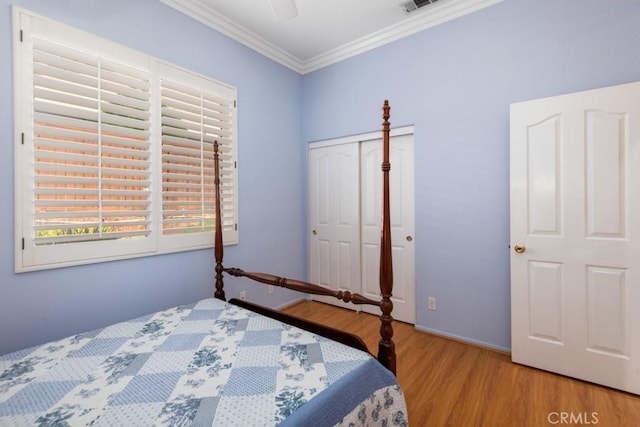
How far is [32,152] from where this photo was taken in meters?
1.73

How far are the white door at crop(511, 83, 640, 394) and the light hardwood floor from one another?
0.14 m

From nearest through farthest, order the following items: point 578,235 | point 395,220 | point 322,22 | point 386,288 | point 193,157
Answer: point 386,288
point 578,235
point 193,157
point 322,22
point 395,220

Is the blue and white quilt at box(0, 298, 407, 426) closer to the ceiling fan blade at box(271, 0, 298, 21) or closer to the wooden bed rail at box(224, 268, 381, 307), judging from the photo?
the wooden bed rail at box(224, 268, 381, 307)

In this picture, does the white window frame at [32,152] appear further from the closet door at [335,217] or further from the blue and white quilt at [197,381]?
the closet door at [335,217]

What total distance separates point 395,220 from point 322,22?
6.91ft

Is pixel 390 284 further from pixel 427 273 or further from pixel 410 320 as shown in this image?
pixel 410 320

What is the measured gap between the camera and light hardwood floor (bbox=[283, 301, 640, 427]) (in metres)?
1.66

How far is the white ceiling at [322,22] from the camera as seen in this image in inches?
99.9

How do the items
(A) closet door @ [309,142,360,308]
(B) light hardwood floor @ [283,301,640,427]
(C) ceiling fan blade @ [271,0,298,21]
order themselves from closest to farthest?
(C) ceiling fan blade @ [271,0,298,21] < (B) light hardwood floor @ [283,301,640,427] < (A) closet door @ [309,142,360,308]

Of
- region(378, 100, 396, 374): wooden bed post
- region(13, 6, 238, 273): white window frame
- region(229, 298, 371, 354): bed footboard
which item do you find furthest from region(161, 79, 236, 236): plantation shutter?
region(378, 100, 396, 374): wooden bed post

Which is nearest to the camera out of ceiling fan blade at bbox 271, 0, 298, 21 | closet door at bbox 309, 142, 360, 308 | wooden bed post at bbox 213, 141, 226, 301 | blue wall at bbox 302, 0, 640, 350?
ceiling fan blade at bbox 271, 0, 298, 21

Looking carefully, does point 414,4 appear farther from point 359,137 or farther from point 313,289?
point 313,289

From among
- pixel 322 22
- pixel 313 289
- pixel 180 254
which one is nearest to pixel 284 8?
pixel 322 22

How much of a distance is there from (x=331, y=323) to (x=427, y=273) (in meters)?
1.11
